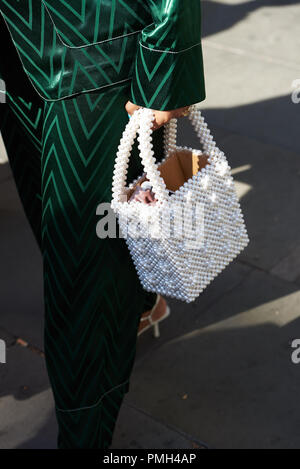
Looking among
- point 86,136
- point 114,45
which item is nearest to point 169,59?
point 114,45

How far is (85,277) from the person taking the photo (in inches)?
92.7

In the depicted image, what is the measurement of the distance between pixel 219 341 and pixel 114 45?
5.28 feet

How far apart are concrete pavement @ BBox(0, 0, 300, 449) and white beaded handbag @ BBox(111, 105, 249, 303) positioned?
2.71ft

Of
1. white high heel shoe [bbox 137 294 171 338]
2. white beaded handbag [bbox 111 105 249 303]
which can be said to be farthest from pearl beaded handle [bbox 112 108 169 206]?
white high heel shoe [bbox 137 294 171 338]

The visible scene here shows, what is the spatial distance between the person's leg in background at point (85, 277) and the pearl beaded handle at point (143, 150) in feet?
0.21

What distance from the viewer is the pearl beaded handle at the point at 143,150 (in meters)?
2.11

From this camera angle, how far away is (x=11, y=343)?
3350 mm

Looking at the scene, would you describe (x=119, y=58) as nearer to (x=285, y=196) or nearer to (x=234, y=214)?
(x=234, y=214)

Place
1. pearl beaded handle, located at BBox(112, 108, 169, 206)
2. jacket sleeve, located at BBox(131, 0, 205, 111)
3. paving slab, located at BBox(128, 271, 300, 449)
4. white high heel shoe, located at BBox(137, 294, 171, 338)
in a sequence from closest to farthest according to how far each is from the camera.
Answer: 1. jacket sleeve, located at BBox(131, 0, 205, 111)
2. pearl beaded handle, located at BBox(112, 108, 169, 206)
3. paving slab, located at BBox(128, 271, 300, 449)
4. white high heel shoe, located at BBox(137, 294, 171, 338)

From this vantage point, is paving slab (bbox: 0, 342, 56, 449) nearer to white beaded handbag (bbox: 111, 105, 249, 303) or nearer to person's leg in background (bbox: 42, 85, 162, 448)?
person's leg in background (bbox: 42, 85, 162, 448)

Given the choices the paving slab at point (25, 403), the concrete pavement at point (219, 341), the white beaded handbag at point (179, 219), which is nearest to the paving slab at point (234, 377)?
the concrete pavement at point (219, 341)

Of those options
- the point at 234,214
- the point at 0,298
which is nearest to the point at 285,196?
the point at 0,298

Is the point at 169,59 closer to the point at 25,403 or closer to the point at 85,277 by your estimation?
the point at 85,277

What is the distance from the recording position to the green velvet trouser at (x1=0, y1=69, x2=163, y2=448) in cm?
219
